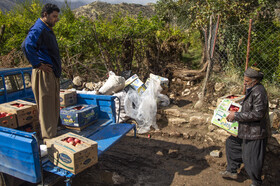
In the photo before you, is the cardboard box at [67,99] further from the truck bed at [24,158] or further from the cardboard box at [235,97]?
the cardboard box at [235,97]

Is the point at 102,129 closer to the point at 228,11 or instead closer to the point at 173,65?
the point at 173,65

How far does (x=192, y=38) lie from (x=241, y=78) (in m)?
A: 6.10

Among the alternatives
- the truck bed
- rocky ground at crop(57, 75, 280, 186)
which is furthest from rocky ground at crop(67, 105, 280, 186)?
the truck bed

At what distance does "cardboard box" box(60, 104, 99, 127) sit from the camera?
352 cm

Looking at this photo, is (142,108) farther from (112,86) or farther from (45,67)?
(45,67)

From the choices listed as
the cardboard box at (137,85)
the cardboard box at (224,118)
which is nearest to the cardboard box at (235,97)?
the cardboard box at (224,118)

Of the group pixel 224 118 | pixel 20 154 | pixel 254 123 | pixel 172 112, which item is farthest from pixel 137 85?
pixel 20 154

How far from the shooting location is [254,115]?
9.73 ft

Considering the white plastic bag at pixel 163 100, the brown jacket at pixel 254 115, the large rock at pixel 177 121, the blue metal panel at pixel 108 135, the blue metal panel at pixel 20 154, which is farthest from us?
the white plastic bag at pixel 163 100

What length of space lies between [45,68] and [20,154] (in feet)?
3.98

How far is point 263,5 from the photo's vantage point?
21.4 feet

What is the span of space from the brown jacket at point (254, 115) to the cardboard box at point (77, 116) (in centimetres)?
234

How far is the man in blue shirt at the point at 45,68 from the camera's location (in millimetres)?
2986

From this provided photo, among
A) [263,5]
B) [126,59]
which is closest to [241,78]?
[263,5]
